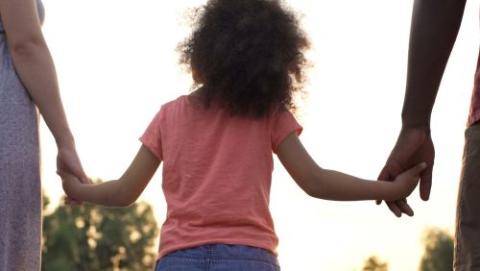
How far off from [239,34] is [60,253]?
2040 inches

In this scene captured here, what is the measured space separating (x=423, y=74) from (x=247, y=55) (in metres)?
0.67

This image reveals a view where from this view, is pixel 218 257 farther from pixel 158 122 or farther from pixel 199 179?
pixel 158 122

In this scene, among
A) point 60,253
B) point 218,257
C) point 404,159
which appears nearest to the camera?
point 218,257

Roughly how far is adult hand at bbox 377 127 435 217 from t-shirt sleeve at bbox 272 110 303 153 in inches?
21.0

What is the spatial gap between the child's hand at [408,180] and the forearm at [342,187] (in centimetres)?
13

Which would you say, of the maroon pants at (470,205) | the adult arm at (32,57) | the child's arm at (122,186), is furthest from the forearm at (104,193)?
the maroon pants at (470,205)

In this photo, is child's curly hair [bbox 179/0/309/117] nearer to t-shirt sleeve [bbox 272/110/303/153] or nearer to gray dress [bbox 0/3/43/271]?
t-shirt sleeve [bbox 272/110/303/153]

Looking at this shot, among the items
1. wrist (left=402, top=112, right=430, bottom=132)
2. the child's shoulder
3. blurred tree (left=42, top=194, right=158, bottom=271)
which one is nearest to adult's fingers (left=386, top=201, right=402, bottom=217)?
wrist (left=402, top=112, right=430, bottom=132)

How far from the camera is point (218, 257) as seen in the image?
167 inches

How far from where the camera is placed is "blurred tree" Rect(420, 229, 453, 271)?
Answer: 68.9 metres

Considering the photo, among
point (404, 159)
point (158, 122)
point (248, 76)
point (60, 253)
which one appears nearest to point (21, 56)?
point (158, 122)

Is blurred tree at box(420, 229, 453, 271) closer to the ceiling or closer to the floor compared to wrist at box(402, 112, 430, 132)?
closer to the ceiling

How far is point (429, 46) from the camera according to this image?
4496 millimetres

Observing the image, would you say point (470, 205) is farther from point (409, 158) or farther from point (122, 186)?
point (122, 186)
